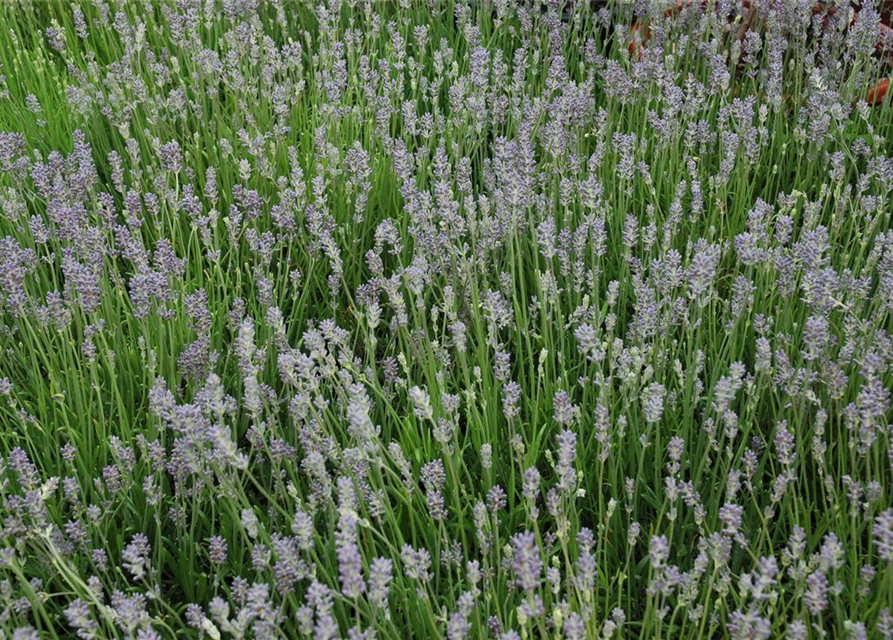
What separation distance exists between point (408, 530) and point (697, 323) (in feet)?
→ 2.53

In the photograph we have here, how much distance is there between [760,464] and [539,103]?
148cm

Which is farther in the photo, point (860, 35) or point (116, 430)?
point (860, 35)

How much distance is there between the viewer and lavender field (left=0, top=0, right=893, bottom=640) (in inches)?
68.5

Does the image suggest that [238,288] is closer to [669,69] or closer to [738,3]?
[669,69]

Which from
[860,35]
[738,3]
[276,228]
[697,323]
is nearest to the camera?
[697,323]

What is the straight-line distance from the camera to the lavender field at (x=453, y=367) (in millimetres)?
1739

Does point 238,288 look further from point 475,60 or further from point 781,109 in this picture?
point 781,109

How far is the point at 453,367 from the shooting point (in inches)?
101

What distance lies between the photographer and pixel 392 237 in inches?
90.3

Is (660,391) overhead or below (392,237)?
below

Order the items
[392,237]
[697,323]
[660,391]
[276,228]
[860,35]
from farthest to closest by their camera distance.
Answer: [860,35] → [276,228] → [392,237] → [697,323] → [660,391]

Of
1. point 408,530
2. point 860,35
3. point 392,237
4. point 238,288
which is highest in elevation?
point 860,35


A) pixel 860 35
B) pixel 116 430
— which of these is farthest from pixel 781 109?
pixel 116 430

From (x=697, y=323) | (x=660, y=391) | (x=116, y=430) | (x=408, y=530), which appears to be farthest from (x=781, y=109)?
(x=116, y=430)
